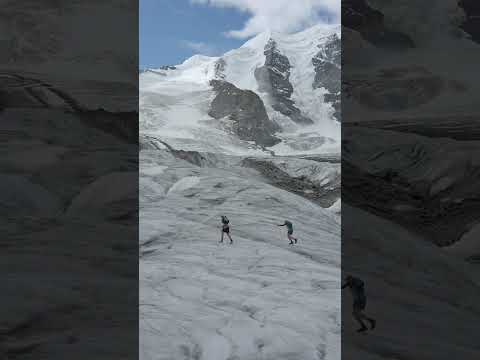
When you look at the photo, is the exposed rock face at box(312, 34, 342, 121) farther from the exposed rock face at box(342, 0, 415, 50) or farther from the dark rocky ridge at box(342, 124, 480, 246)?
the dark rocky ridge at box(342, 124, 480, 246)

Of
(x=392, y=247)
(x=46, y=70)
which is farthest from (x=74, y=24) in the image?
(x=392, y=247)

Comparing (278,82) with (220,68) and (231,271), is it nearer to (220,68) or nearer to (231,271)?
(220,68)

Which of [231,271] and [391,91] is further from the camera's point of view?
[231,271]

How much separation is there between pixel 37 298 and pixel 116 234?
614 mm

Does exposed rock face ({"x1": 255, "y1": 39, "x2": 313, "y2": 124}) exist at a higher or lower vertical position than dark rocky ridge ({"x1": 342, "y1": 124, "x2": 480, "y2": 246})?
higher

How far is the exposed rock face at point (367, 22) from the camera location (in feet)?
7.44

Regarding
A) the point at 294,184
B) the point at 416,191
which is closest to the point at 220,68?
the point at 294,184

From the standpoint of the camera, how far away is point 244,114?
1145 inches

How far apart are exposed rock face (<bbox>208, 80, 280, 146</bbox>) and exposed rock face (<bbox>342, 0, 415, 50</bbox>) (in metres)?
24.8

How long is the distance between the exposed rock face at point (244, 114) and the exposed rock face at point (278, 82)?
15.6ft

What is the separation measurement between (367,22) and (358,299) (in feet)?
6.17

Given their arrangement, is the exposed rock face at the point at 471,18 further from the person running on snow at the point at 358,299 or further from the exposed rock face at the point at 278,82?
the exposed rock face at the point at 278,82

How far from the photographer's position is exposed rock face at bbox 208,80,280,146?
91.5 feet

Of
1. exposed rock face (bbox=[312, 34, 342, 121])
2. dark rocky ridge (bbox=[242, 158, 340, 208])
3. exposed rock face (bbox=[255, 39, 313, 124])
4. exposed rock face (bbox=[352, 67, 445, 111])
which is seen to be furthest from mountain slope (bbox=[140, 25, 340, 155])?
exposed rock face (bbox=[352, 67, 445, 111])
